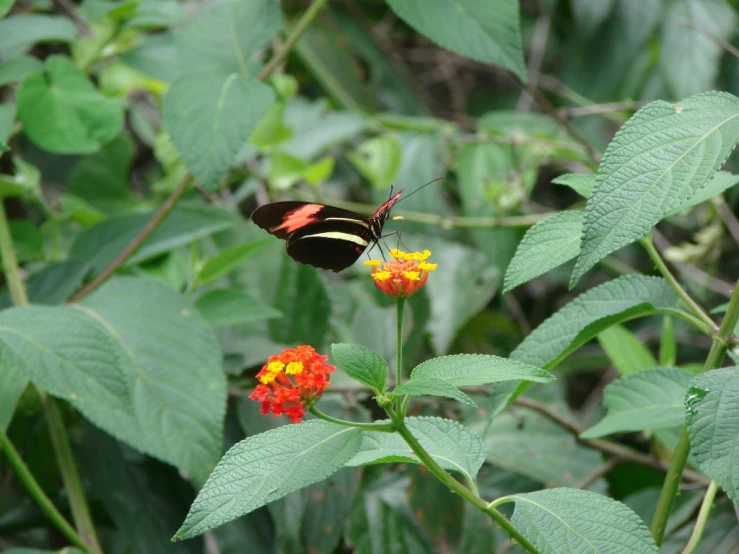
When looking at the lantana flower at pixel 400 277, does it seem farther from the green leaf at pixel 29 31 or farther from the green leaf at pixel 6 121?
the green leaf at pixel 29 31

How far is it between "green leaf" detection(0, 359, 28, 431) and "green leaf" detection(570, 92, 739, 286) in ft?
2.16

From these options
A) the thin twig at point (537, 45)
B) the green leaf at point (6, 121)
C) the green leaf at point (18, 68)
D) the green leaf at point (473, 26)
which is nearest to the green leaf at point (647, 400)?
the green leaf at point (473, 26)

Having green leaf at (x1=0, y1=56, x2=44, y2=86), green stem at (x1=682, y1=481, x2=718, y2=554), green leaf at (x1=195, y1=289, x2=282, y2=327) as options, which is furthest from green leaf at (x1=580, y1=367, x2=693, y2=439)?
green leaf at (x1=0, y1=56, x2=44, y2=86)

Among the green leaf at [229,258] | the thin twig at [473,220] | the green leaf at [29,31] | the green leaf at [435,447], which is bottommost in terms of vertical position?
the thin twig at [473,220]

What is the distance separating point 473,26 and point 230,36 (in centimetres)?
38

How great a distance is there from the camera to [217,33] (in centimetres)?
115

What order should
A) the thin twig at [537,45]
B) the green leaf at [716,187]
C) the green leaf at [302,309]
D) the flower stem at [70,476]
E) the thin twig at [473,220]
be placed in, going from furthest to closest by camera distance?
the thin twig at [537,45]
the thin twig at [473,220]
the green leaf at [302,309]
the flower stem at [70,476]
the green leaf at [716,187]

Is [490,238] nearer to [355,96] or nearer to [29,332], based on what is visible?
[355,96]

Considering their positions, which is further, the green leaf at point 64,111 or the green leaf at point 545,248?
the green leaf at point 64,111

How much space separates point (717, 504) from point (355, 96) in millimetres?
1536

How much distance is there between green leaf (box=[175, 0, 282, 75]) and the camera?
3.62 feet

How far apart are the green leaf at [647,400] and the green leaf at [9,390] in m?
0.65

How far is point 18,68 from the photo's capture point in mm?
1120

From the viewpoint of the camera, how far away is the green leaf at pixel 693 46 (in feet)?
5.91
